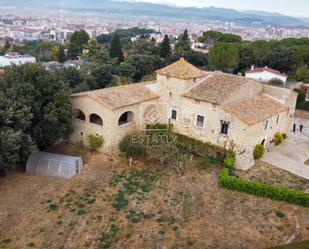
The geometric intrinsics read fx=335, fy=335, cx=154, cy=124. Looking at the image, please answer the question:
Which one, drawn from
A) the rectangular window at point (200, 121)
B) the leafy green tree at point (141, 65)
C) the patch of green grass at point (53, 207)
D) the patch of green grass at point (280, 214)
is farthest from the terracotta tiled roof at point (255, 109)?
the leafy green tree at point (141, 65)

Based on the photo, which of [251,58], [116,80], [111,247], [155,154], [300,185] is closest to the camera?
[111,247]

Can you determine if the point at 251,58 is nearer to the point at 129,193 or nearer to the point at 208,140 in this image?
the point at 208,140

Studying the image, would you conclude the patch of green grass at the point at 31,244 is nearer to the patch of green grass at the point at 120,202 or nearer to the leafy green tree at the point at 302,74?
the patch of green grass at the point at 120,202

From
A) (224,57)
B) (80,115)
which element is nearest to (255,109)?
(80,115)

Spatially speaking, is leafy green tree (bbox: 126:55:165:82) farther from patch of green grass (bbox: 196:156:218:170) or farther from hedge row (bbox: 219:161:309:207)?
hedge row (bbox: 219:161:309:207)

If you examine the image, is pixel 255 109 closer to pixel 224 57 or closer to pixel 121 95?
pixel 121 95

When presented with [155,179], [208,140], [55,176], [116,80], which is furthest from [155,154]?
[116,80]
